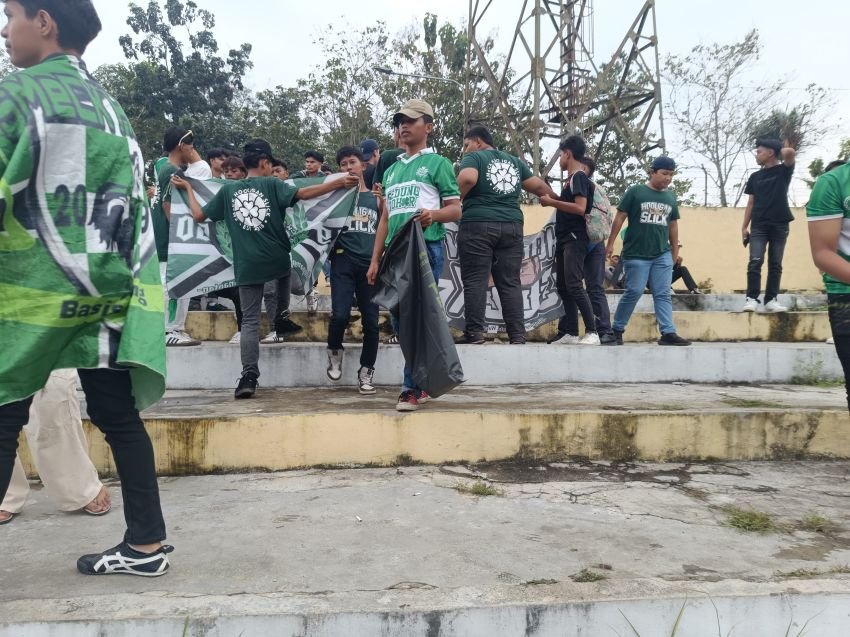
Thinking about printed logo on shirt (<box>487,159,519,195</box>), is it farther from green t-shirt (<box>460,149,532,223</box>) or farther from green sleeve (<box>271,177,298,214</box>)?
green sleeve (<box>271,177,298,214</box>)

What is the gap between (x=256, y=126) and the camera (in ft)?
69.3

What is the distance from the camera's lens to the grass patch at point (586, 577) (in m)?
1.96

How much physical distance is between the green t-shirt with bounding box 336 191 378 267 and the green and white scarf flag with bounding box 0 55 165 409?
231 centimetres

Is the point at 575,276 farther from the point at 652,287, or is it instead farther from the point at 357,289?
the point at 357,289

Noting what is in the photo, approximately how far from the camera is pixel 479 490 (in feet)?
9.42

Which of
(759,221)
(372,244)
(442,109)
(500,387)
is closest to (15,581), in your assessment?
(372,244)

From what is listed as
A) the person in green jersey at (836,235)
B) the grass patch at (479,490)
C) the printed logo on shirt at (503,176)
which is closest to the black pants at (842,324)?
the person in green jersey at (836,235)

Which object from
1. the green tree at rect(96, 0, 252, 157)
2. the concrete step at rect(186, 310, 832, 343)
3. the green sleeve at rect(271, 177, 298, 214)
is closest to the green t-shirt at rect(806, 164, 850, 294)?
the green sleeve at rect(271, 177, 298, 214)

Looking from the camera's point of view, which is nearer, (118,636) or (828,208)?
(118,636)

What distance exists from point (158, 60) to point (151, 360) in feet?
76.5

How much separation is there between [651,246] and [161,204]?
4.34 m

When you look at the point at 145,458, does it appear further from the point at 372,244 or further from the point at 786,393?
the point at 786,393

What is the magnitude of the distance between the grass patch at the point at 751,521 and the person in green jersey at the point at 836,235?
0.72m

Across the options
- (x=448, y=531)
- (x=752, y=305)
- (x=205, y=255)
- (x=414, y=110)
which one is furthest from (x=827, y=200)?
(x=205, y=255)
